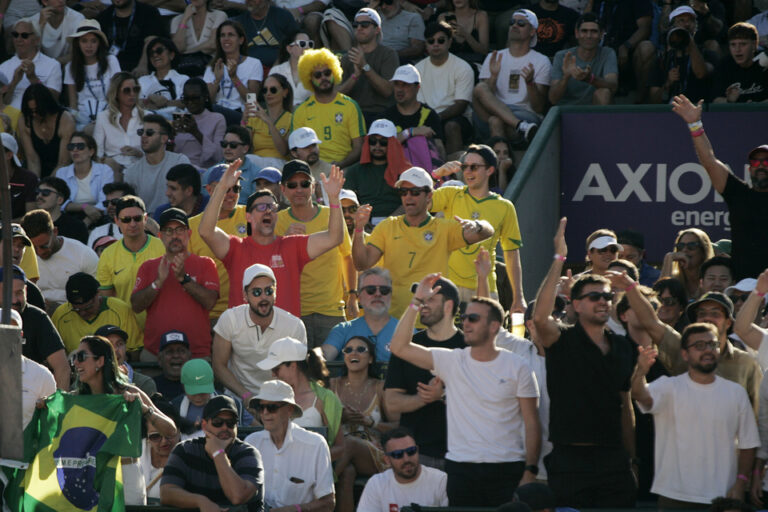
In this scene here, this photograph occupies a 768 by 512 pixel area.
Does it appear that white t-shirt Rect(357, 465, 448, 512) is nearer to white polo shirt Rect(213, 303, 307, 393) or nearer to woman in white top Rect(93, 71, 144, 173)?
white polo shirt Rect(213, 303, 307, 393)

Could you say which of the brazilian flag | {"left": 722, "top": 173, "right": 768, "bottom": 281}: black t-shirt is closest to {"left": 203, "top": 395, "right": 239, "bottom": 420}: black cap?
the brazilian flag

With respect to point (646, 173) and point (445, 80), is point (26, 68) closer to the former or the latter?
point (445, 80)

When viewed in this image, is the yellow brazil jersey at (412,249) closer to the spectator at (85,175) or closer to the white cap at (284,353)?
the white cap at (284,353)

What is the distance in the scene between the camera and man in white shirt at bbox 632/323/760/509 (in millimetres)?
8352

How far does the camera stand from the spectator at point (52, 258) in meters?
11.4

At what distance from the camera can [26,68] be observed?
15.1 meters

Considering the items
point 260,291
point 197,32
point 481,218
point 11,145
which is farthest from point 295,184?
point 197,32

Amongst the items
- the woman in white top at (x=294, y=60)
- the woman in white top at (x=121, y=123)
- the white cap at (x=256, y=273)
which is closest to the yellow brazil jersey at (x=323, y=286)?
the white cap at (x=256, y=273)

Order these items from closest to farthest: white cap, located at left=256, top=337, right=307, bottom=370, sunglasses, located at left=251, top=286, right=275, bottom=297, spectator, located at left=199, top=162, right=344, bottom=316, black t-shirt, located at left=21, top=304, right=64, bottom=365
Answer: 1. white cap, located at left=256, top=337, right=307, bottom=370
2. black t-shirt, located at left=21, top=304, right=64, bottom=365
3. sunglasses, located at left=251, top=286, right=275, bottom=297
4. spectator, located at left=199, top=162, right=344, bottom=316

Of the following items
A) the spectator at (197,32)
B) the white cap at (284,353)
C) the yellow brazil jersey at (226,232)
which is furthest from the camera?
the spectator at (197,32)

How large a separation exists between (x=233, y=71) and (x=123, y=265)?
4.24 metres

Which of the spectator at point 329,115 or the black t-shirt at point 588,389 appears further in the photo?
the spectator at point 329,115

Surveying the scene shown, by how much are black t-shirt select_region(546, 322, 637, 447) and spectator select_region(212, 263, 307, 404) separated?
2346 millimetres

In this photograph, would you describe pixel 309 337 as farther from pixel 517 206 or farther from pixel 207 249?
pixel 517 206
